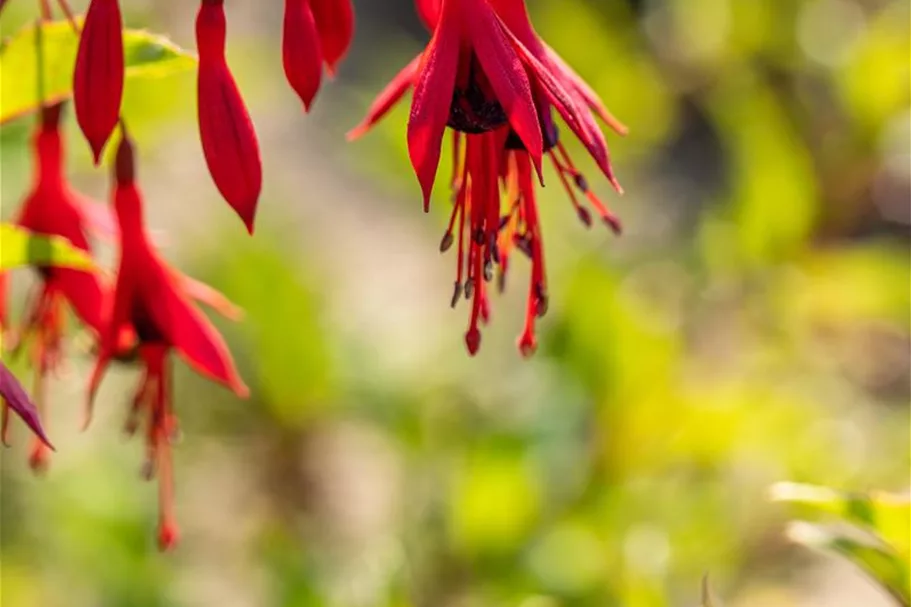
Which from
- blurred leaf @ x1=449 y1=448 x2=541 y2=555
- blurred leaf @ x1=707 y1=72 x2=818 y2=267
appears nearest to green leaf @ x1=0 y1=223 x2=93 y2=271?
blurred leaf @ x1=449 y1=448 x2=541 y2=555

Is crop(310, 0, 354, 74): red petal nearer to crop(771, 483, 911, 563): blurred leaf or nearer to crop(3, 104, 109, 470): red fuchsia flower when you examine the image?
crop(3, 104, 109, 470): red fuchsia flower

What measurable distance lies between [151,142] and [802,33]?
118 cm

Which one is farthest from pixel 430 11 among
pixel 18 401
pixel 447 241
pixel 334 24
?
pixel 18 401

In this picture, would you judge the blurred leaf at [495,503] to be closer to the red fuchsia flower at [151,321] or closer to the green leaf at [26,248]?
the red fuchsia flower at [151,321]

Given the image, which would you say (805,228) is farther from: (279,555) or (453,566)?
(279,555)

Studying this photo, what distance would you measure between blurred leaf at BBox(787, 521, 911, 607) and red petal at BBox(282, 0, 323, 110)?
20.6 inches

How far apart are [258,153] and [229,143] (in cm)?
2

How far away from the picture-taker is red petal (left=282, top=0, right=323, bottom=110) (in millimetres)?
873

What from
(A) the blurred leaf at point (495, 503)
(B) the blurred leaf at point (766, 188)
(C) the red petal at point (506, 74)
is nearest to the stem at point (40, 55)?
(C) the red petal at point (506, 74)

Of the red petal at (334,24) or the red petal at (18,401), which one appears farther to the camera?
the red petal at (334,24)

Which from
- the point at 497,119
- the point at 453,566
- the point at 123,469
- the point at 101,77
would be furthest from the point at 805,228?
the point at 101,77

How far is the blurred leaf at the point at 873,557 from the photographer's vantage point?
0.99 metres

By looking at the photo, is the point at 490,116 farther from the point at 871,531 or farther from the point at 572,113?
the point at 871,531

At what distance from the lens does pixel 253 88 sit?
229 cm
